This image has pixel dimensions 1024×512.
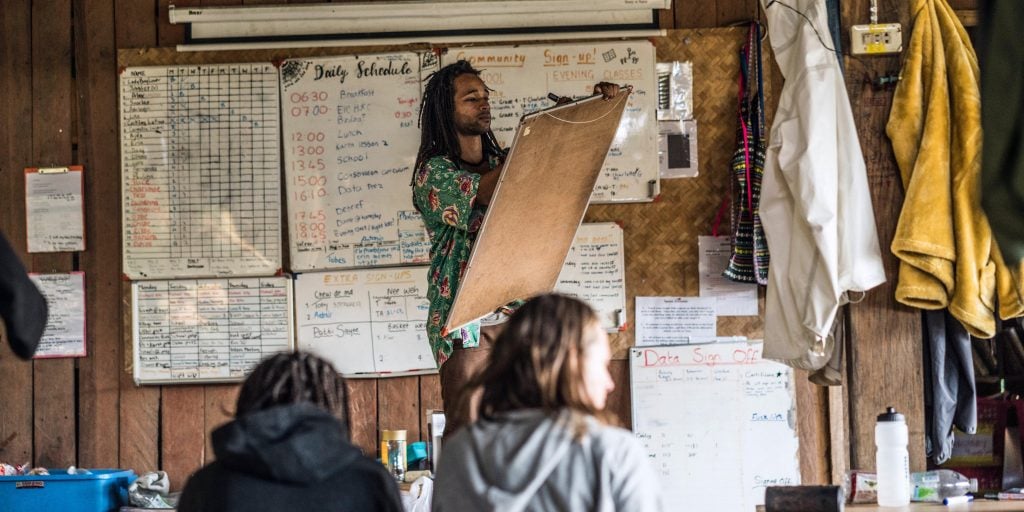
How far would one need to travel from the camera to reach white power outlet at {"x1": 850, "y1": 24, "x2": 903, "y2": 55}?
3.68m

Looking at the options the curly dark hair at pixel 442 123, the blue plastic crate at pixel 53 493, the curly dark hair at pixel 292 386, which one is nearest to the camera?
the curly dark hair at pixel 292 386

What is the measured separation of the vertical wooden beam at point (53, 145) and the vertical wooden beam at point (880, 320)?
12.1 ft

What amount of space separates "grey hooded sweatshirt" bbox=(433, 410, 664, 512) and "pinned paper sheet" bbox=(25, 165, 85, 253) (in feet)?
12.9

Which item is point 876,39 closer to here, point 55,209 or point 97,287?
point 97,287

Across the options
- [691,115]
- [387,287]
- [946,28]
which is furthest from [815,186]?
[387,287]

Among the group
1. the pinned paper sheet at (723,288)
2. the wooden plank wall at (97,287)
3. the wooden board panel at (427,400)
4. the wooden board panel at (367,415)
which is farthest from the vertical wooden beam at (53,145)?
the pinned paper sheet at (723,288)

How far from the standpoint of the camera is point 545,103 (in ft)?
18.4

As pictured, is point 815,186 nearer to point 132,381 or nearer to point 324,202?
point 324,202

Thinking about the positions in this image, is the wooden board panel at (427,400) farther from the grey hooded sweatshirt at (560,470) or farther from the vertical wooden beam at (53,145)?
the grey hooded sweatshirt at (560,470)

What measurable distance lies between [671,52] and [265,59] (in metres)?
1.89

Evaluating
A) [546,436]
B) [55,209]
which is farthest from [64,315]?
[546,436]

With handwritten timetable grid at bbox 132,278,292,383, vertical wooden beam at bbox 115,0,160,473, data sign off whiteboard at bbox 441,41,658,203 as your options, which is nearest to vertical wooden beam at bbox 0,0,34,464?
vertical wooden beam at bbox 115,0,160,473

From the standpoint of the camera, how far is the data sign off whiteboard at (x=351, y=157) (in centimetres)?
561

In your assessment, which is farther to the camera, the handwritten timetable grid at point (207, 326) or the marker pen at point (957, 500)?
the handwritten timetable grid at point (207, 326)
